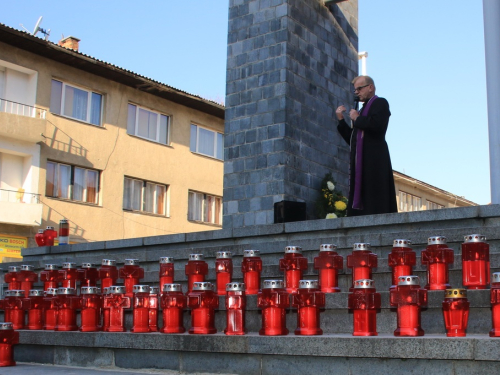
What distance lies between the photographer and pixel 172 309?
241 inches

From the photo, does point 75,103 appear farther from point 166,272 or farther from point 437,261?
point 437,261

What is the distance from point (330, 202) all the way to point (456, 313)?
793cm

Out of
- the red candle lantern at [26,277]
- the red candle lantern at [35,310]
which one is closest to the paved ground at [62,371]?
the red candle lantern at [35,310]

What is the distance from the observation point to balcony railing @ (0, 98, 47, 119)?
76.2 feet

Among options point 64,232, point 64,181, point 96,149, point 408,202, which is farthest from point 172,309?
point 408,202

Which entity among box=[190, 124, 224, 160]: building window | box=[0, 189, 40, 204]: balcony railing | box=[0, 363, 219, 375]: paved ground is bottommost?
box=[0, 363, 219, 375]: paved ground

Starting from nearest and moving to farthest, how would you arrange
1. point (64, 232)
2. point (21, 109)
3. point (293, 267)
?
point (293, 267) → point (64, 232) → point (21, 109)

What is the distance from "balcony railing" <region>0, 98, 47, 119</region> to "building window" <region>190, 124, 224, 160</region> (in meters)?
7.58

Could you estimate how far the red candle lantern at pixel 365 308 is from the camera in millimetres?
5012

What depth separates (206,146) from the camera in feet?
102

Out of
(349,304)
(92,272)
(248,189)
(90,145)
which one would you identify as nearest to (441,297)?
(349,304)

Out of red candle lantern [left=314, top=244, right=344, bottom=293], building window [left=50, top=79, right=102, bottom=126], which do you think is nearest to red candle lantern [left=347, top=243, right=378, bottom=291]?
red candle lantern [left=314, top=244, right=344, bottom=293]

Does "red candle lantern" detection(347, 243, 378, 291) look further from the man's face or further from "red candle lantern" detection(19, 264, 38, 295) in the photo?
"red candle lantern" detection(19, 264, 38, 295)

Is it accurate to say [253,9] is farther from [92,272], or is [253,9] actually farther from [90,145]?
[90,145]
